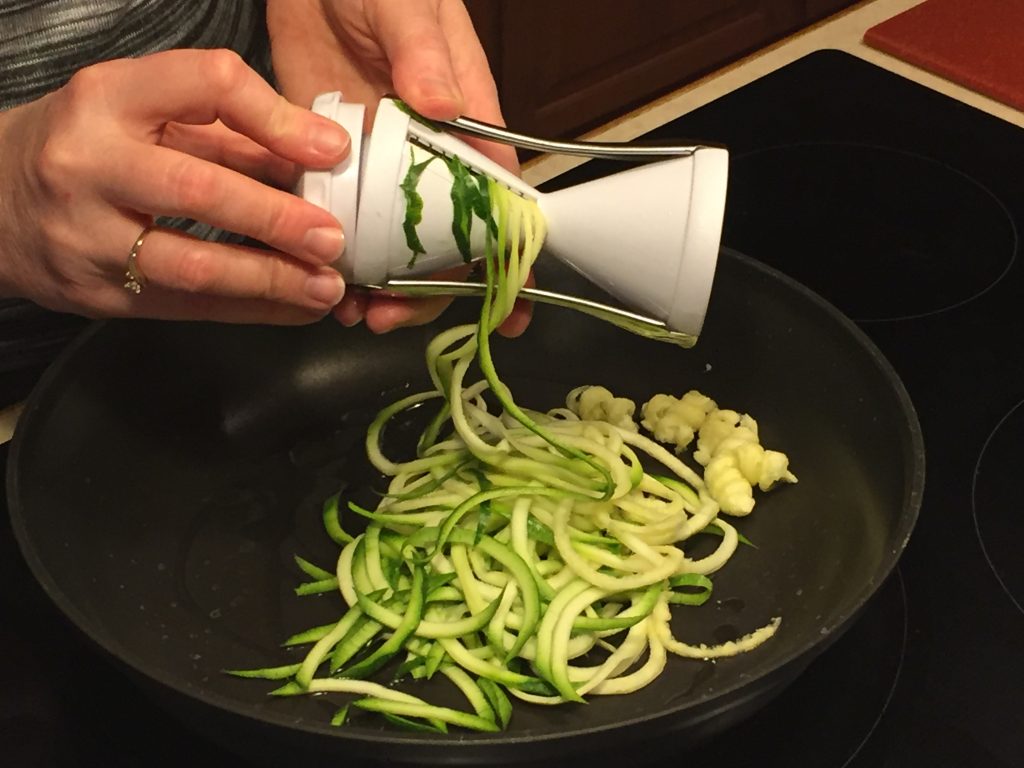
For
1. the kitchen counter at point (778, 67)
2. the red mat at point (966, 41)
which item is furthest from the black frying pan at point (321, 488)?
the red mat at point (966, 41)

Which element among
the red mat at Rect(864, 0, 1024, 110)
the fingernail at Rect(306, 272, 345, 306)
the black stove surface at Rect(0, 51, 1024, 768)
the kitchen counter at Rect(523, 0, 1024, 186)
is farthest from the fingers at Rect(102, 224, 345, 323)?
the red mat at Rect(864, 0, 1024, 110)

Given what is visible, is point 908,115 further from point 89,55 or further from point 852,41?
point 89,55

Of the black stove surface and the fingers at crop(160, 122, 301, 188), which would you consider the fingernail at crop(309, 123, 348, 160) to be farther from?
the black stove surface

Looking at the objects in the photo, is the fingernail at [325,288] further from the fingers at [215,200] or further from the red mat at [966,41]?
the red mat at [966,41]

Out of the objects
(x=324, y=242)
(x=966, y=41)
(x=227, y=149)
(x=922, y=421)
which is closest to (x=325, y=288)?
(x=324, y=242)

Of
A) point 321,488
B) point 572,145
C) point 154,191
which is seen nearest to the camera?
point 154,191

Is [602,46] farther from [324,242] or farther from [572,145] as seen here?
[324,242]
